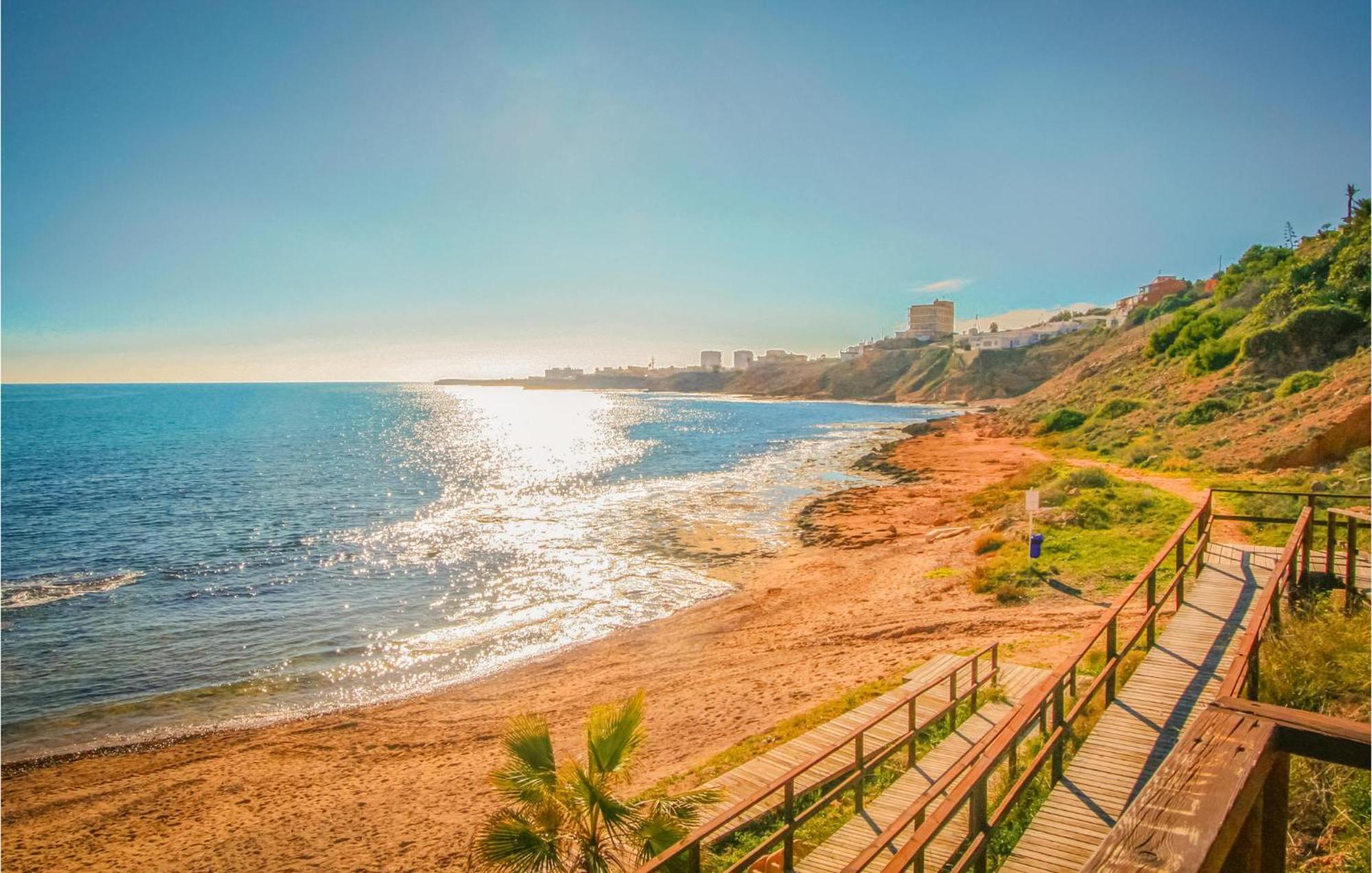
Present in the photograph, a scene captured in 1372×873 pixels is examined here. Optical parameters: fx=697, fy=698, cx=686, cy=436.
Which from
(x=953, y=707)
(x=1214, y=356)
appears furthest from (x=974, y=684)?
(x=1214, y=356)

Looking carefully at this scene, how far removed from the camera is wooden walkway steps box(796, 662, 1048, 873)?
25.3 feet

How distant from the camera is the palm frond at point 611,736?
7383 mm

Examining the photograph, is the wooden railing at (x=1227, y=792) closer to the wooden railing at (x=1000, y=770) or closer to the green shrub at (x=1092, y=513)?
the wooden railing at (x=1000, y=770)

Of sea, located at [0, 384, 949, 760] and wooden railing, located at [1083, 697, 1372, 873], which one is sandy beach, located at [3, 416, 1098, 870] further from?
wooden railing, located at [1083, 697, 1372, 873]

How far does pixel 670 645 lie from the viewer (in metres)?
20.7

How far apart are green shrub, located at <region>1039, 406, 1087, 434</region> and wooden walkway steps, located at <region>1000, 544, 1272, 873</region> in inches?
2050

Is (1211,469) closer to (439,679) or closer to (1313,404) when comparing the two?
(1313,404)

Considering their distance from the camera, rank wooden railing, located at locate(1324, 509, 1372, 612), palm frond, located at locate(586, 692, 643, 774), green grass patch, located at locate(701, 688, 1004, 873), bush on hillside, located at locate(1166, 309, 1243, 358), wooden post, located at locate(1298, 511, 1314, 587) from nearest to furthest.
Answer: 1. palm frond, located at locate(586, 692, 643, 774)
2. green grass patch, located at locate(701, 688, 1004, 873)
3. wooden railing, located at locate(1324, 509, 1372, 612)
4. wooden post, located at locate(1298, 511, 1314, 587)
5. bush on hillside, located at locate(1166, 309, 1243, 358)

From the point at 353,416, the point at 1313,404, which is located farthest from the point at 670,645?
the point at 353,416

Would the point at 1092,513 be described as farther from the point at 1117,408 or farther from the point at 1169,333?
the point at 1169,333

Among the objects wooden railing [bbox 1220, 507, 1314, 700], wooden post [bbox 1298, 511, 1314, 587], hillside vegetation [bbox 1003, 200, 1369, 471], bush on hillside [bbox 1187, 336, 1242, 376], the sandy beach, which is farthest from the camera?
bush on hillside [bbox 1187, 336, 1242, 376]

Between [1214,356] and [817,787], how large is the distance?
54621 mm

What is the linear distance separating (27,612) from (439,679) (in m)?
16.5

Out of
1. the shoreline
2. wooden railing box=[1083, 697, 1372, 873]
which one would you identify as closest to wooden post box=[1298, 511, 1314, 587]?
wooden railing box=[1083, 697, 1372, 873]
